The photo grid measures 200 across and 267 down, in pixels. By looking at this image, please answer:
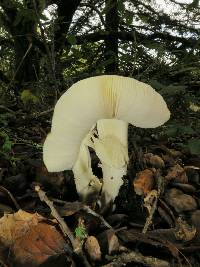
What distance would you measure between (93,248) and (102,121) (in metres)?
0.49

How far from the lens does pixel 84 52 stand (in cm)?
359

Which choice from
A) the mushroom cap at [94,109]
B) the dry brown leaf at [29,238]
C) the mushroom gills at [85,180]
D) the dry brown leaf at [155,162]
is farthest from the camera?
the dry brown leaf at [155,162]

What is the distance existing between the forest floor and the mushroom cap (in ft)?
0.61

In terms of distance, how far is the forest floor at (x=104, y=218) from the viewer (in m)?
1.06

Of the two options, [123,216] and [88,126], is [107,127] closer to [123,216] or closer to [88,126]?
[88,126]

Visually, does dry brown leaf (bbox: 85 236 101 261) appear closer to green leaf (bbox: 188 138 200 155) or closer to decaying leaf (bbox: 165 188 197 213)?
decaying leaf (bbox: 165 188 197 213)

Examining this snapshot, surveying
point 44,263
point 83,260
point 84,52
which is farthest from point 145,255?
point 84,52

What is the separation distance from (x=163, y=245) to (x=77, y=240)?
27 centimetres

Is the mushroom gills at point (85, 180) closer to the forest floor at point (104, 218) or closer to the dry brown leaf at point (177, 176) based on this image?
the forest floor at point (104, 218)

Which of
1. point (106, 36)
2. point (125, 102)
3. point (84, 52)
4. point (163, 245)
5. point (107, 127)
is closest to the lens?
point (163, 245)

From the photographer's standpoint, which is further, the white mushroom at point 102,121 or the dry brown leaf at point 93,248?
the white mushroom at point 102,121

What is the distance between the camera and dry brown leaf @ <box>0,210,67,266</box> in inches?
41.0

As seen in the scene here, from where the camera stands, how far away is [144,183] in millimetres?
1450

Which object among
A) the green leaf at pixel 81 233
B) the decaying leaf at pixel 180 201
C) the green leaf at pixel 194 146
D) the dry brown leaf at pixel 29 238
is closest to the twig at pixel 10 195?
the dry brown leaf at pixel 29 238
